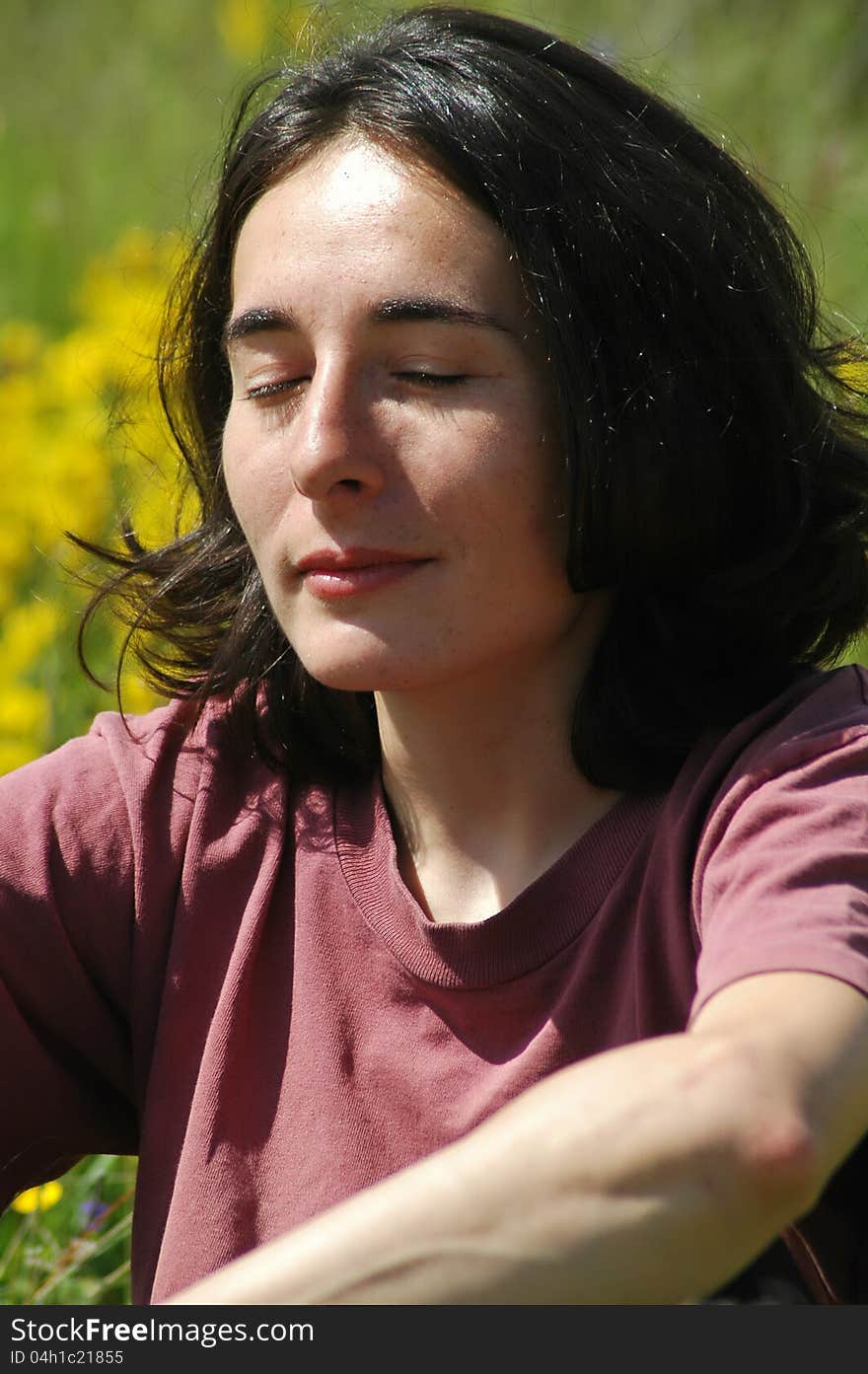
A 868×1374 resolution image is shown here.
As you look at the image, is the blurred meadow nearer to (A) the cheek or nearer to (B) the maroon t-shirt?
(B) the maroon t-shirt

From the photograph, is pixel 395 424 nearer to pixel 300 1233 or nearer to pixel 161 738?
pixel 161 738

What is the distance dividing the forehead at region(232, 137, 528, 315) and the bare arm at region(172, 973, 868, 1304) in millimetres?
786

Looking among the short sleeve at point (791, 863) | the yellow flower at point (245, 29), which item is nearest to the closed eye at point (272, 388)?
the short sleeve at point (791, 863)

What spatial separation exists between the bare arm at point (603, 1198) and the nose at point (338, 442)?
646 millimetres

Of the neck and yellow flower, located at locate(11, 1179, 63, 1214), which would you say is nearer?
the neck

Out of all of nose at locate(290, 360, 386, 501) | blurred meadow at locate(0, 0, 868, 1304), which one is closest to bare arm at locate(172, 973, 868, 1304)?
nose at locate(290, 360, 386, 501)

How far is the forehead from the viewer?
5.39 feet

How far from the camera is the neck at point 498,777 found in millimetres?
1788

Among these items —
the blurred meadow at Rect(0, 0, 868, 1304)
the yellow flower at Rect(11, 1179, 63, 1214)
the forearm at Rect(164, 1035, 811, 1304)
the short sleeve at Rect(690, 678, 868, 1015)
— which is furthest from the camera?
the blurred meadow at Rect(0, 0, 868, 1304)

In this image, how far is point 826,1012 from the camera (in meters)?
1.27

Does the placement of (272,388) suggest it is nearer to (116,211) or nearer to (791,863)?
(791,863)

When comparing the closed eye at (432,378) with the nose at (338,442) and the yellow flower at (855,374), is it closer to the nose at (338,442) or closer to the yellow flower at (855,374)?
the nose at (338,442)

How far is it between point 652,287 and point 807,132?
9.84 ft

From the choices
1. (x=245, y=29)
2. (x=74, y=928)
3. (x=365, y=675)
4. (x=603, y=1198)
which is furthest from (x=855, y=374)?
(x=245, y=29)
